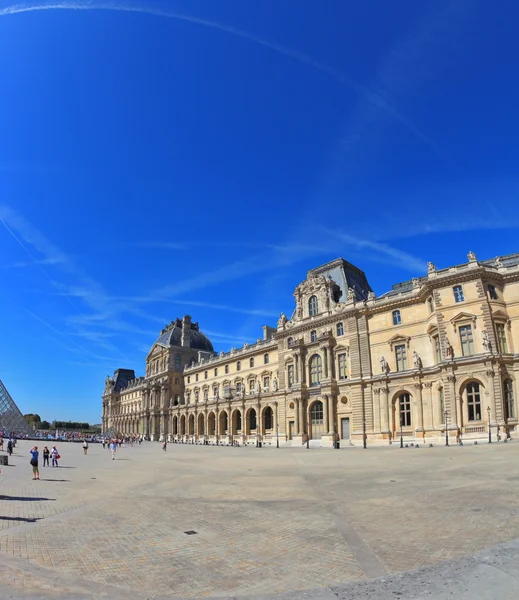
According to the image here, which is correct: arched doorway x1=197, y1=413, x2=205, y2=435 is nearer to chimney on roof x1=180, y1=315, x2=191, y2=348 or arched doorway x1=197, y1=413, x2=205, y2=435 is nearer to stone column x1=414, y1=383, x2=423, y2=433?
chimney on roof x1=180, y1=315, x2=191, y2=348

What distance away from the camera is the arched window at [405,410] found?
44.3 metres

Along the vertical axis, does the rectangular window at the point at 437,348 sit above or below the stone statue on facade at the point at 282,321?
below

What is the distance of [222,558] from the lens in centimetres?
820

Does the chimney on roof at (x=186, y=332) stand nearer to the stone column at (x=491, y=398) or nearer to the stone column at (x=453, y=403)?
the stone column at (x=453, y=403)

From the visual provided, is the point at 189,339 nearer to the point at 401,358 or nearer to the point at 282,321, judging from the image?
the point at 282,321

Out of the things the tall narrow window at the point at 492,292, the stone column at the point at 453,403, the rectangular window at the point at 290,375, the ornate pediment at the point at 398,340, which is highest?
the tall narrow window at the point at 492,292

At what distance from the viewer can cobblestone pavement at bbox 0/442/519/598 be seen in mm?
7152

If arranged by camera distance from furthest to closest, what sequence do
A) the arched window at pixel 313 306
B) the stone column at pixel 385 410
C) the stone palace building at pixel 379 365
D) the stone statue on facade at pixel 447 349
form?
the arched window at pixel 313 306, the stone column at pixel 385 410, the stone statue on facade at pixel 447 349, the stone palace building at pixel 379 365

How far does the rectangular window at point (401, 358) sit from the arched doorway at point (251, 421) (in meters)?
27.6

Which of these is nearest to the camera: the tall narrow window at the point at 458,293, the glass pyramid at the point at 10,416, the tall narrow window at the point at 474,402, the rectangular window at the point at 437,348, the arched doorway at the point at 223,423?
→ the tall narrow window at the point at 474,402

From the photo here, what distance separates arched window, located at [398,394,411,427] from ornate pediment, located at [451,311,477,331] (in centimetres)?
956

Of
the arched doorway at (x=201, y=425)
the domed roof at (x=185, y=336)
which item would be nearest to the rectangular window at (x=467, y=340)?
the arched doorway at (x=201, y=425)

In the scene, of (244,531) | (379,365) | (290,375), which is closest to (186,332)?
(290,375)

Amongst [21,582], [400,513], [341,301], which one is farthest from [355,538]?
[341,301]
